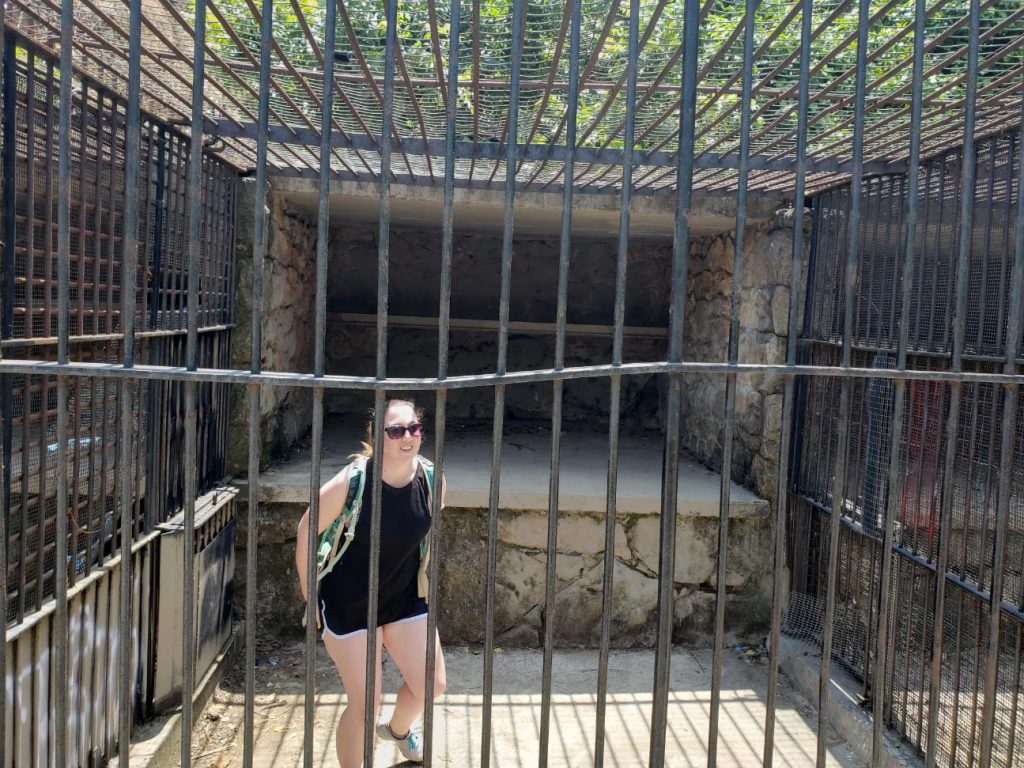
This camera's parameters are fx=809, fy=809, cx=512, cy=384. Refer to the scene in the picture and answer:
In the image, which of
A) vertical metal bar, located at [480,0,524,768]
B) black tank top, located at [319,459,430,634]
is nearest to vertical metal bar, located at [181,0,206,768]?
vertical metal bar, located at [480,0,524,768]

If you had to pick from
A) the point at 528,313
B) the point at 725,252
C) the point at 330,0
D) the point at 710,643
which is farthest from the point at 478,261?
the point at 330,0

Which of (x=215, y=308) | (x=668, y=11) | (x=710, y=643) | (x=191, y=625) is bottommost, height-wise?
(x=710, y=643)

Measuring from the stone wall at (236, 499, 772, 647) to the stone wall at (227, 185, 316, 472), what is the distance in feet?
1.77

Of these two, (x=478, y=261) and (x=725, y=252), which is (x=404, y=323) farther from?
(x=725, y=252)

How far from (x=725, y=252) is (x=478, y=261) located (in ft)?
8.74

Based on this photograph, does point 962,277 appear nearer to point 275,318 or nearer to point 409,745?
point 409,745

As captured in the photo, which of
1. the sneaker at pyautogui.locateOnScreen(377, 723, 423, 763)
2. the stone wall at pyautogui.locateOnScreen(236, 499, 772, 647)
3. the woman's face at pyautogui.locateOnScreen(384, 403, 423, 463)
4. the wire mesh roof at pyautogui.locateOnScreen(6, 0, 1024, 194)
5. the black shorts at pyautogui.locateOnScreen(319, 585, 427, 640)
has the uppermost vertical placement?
the wire mesh roof at pyautogui.locateOnScreen(6, 0, 1024, 194)

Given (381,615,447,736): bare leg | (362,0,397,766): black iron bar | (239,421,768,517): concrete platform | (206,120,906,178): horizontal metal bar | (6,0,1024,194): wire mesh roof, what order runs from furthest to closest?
(239,421,768,517): concrete platform < (206,120,906,178): horizontal metal bar < (381,615,447,736): bare leg < (6,0,1024,194): wire mesh roof < (362,0,397,766): black iron bar

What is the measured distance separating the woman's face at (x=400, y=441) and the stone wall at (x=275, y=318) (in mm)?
1550

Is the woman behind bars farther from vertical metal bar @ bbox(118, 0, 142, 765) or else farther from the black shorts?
vertical metal bar @ bbox(118, 0, 142, 765)

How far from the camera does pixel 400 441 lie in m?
2.85

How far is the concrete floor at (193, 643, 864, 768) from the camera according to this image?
3695 millimetres

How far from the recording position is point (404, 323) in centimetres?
721

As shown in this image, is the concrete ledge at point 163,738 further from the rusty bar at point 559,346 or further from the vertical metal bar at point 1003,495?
the vertical metal bar at point 1003,495
